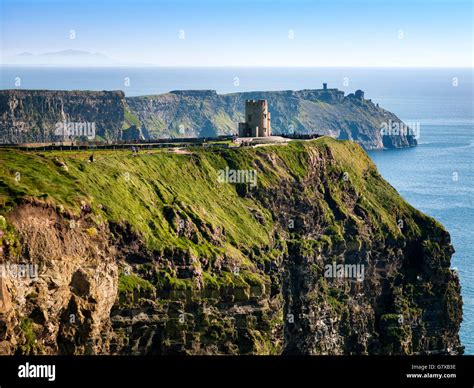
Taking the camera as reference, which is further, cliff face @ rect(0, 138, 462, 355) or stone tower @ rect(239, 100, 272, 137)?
stone tower @ rect(239, 100, 272, 137)

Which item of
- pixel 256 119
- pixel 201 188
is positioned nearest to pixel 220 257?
pixel 201 188

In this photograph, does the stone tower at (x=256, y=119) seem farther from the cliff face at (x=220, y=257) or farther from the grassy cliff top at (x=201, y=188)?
the cliff face at (x=220, y=257)

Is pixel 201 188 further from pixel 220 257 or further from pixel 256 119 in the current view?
pixel 256 119

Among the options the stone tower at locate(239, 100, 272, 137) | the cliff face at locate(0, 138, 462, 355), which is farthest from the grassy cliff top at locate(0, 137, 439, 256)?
the stone tower at locate(239, 100, 272, 137)

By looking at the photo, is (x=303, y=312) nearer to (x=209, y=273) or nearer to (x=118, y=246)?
(x=209, y=273)

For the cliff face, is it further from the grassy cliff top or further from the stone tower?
the stone tower

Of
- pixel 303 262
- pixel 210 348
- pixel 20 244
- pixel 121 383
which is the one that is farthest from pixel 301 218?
pixel 121 383
